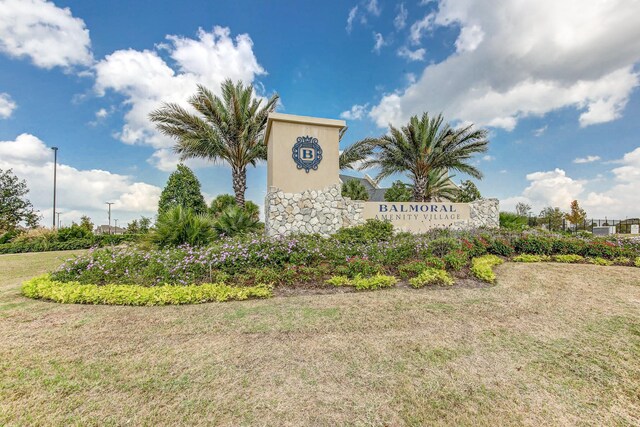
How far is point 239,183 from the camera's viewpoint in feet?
49.9

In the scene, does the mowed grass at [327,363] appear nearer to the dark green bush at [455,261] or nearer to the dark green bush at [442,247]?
the dark green bush at [455,261]

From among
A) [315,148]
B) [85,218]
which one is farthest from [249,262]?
[85,218]

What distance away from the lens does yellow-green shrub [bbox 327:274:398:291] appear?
5.37m

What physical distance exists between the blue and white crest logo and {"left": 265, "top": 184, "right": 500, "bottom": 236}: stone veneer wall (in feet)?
3.37

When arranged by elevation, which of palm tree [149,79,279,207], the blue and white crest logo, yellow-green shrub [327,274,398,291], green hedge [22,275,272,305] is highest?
palm tree [149,79,279,207]

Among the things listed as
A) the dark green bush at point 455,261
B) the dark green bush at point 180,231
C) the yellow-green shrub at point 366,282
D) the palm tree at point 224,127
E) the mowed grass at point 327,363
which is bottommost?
the mowed grass at point 327,363

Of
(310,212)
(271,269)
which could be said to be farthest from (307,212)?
(271,269)

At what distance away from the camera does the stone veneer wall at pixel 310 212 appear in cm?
1057

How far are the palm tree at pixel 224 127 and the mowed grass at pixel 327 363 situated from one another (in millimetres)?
10675

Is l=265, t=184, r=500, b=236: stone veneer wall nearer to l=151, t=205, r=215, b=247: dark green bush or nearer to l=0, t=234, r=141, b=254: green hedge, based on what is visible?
l=151, t=205, r=215, b=247: dark green bush

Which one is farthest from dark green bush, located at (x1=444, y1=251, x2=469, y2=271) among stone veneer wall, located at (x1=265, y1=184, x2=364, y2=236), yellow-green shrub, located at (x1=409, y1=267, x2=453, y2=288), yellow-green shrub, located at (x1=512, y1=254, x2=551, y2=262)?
stone veneer wall, located at (x1=265, y1=184, x2=364, y2=236)

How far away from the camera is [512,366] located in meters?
2.86

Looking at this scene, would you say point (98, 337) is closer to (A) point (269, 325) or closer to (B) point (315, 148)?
(A) point (269, 325)

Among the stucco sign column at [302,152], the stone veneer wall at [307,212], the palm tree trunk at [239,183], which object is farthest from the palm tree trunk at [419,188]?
the palm tree trunk at [239,183]
